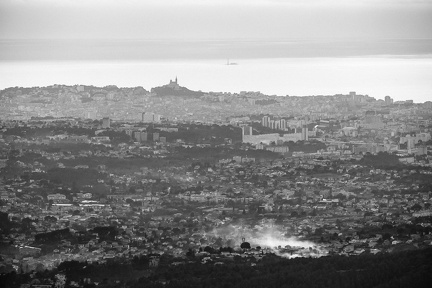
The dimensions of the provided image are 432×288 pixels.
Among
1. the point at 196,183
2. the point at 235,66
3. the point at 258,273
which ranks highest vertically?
the point at 235,66

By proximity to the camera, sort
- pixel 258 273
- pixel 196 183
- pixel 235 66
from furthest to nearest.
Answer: pixel 235 66, pixel 196 183, pixel 258 273

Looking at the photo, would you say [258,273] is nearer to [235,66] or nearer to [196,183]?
[196,183]

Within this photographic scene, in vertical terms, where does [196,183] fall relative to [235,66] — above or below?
below

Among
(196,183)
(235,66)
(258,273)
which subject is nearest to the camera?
(258,273)

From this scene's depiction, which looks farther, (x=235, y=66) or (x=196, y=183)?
(x=235, y=66)

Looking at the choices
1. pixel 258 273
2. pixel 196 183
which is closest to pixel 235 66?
pixel 196 183
